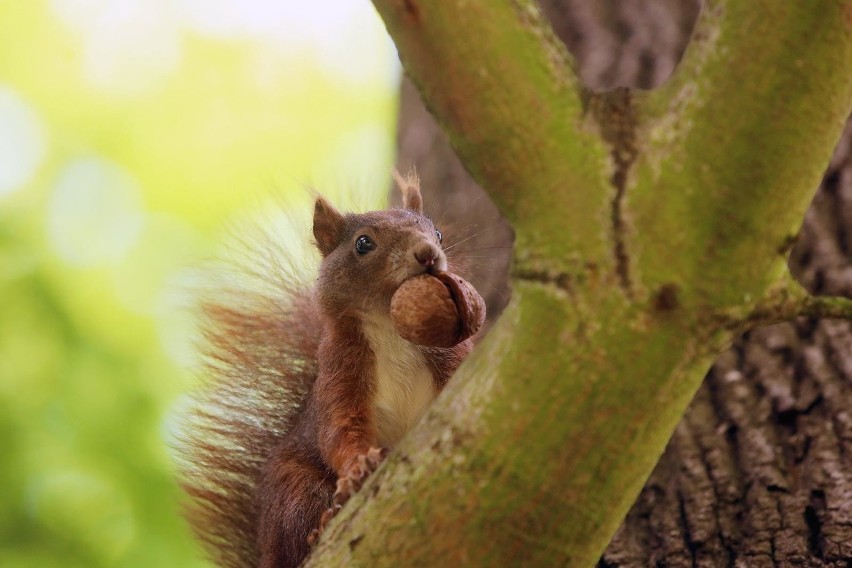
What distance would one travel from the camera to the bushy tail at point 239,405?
2.02m

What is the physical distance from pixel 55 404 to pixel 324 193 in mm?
1699

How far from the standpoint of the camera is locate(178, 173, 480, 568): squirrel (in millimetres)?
1822

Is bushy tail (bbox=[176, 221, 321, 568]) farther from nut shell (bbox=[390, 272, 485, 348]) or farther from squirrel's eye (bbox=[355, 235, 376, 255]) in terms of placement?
nut shell (bbox=[390, 272, 485, 348])

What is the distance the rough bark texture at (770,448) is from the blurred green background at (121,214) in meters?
1.10

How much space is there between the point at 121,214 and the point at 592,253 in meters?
3.81

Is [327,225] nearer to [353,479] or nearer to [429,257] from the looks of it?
[429,257]

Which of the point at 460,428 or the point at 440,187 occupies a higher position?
the point at 440,187

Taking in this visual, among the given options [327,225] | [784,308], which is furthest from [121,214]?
[784,308]

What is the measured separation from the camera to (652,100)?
1.10 m

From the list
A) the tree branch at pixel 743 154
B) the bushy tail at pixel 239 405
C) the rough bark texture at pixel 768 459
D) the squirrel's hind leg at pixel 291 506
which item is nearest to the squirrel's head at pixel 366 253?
the bushy tail at pixel 239 405

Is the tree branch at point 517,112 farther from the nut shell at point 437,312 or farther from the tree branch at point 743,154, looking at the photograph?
the nut shell at point 437,312

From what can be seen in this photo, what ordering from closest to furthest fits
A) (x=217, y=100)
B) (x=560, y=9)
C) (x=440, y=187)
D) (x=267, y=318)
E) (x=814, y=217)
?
(x=267, y=318) < (x=814, y=217) < (x=440, y=187) < (x=560, y=9) < (x=217, y=100)

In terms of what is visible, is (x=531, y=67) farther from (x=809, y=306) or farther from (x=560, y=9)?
(x=560, y=9)

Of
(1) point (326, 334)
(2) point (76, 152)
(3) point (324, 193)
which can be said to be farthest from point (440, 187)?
(2) point (76, 152)
